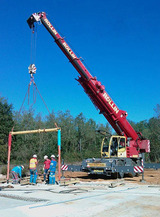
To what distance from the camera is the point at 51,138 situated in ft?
145

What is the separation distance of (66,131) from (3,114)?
1628 centimetres

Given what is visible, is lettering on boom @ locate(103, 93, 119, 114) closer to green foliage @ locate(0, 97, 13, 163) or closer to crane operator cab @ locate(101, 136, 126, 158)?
crane operator cab @ locate(101, 136, 126, 158)

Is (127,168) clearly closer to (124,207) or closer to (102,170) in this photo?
(102,170)

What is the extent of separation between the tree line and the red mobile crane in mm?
6898

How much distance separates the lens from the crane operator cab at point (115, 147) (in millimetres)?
16375

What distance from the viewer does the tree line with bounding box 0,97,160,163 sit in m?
36.2

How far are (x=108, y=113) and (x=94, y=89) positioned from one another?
1944mm

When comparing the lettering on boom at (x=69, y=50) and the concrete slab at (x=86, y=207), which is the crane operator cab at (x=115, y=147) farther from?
the concrete slab at (x=86, y=207)

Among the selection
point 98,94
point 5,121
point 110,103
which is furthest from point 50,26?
point 5,121

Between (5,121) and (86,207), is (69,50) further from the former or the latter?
(5,121)

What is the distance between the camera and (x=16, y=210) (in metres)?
6.53

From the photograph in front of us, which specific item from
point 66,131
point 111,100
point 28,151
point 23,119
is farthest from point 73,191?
point 66,131

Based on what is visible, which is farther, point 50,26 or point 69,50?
point 50,26

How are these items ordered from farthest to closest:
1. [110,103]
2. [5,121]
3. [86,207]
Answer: [5,121]
[110,103]
[86,207]
